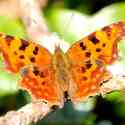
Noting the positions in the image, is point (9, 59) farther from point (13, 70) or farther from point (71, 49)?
point (71, 49)

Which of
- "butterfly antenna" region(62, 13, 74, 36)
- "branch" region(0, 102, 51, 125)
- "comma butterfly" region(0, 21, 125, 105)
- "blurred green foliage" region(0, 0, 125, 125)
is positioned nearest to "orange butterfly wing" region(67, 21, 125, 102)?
"comma butterfly" region(0, 21, 125, 105)

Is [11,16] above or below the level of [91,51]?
above

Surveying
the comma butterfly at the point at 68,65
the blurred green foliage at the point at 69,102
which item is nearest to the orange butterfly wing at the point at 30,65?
the comma butterfly at the point at 68,65

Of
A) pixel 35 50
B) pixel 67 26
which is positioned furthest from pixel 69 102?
pixel 35 50

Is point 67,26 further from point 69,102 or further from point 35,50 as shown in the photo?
point 35,50

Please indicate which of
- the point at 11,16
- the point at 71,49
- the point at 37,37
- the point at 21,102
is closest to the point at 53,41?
the point at 37,37

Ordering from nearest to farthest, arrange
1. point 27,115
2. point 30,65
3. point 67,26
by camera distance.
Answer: point 27,115
point 30,65
point 67,26
